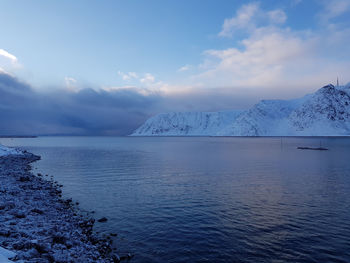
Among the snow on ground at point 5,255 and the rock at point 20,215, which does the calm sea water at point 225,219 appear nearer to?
the rock at point 20,215

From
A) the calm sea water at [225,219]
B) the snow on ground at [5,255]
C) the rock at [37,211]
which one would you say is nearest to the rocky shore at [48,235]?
the rock at [37,211]

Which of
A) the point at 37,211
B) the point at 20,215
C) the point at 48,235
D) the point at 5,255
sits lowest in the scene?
the point at 37,211

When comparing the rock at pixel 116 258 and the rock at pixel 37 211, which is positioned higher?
the rock at pixel 37 211

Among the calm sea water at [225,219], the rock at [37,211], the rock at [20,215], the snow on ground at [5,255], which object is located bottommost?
the calm sea water at [225,219]

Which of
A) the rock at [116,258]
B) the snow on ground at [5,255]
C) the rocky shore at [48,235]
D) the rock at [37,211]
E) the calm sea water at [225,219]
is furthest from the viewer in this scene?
the rock at [37,211]

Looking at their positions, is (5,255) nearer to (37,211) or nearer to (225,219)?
(37,211)

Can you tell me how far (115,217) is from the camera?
61.7 feet

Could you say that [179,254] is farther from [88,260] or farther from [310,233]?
[310,233]

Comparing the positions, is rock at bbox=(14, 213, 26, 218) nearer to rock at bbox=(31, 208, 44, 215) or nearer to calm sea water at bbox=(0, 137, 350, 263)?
rock at bbox=(31, 208, 44, 215)

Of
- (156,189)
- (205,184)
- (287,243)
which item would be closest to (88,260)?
(287,243)

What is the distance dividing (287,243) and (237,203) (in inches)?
321

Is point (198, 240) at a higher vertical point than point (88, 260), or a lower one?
lower

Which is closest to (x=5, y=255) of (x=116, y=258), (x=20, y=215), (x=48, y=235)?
(x=48, y=235)

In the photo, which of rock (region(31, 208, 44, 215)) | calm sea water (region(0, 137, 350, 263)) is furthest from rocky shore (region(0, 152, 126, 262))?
calm sea water (region(0, 137, 350, 263))
